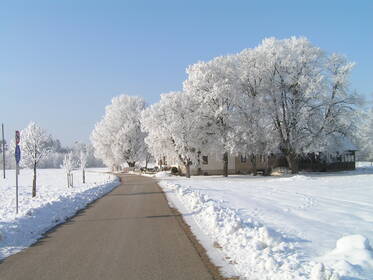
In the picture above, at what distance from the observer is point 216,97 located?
4247 cm

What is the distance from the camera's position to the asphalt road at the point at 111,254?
6664mm

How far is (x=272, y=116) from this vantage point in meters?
42.9

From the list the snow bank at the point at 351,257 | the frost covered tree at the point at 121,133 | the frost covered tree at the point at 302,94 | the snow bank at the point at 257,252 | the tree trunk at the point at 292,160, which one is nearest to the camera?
the snow bank at the point at 257,252

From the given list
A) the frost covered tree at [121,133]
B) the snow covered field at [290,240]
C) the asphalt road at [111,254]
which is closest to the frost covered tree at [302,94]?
the snow covered field at [290,240]

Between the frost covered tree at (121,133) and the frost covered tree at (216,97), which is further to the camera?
the frost covered tree at (121,133)

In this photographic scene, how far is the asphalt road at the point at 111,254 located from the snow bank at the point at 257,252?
0.68 m

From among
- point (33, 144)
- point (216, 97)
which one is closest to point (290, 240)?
point (33, 144)

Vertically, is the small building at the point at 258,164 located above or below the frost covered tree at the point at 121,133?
below

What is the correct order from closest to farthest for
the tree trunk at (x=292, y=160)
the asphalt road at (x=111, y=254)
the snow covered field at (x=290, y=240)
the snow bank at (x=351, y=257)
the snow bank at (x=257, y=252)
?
the snow bank at (x=257, y=252)
the snow bank at (x=351, y=257)
the snow covered field at (x=290, y=240)
the asphalt road at (x=111, y=254)
the tree trunk at (x=292, y=160)

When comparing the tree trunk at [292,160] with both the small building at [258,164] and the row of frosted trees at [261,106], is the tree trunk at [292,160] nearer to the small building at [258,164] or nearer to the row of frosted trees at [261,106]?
the row of frosted trees at [261,106]

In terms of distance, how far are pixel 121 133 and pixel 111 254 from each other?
187 ft

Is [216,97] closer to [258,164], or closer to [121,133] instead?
[258,164]

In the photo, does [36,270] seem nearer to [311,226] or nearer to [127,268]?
[127,268]

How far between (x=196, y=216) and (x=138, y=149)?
5413 cm
